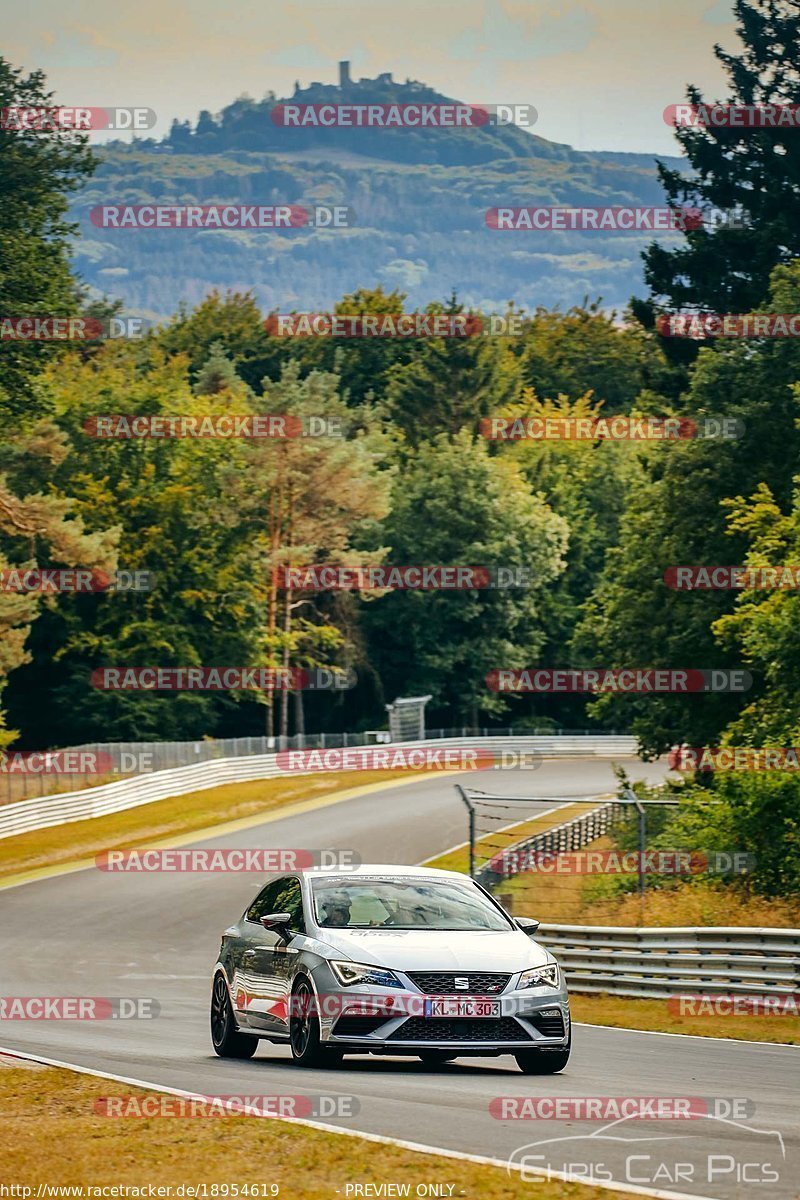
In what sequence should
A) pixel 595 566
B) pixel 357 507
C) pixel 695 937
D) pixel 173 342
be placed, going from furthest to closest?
pixel 173 342
pixel 595 566
pixel 357 507
pixel 695 937

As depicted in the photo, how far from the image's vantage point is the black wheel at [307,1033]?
13438 millimetres

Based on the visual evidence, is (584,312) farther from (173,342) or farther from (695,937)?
(695,937)

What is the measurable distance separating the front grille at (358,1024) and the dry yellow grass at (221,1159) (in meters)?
2.38

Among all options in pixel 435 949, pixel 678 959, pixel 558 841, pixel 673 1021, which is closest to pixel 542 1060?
pixel 435 949

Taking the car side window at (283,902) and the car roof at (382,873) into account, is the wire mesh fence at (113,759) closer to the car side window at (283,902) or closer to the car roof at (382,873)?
the car side window at (283,902)

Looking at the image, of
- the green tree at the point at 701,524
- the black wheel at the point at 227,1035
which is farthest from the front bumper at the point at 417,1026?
the green tree at the point at 701,524

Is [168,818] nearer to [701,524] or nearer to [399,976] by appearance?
[701,524]

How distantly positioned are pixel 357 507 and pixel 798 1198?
3000 inches

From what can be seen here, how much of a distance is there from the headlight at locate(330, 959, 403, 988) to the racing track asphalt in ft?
2.10

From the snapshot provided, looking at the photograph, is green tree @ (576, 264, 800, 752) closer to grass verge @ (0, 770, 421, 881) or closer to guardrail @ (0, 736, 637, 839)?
grass verge @ (0, 770, 421, 881)

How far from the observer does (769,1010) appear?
2053cm

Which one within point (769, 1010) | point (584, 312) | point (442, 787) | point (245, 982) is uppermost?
point (584, 312)

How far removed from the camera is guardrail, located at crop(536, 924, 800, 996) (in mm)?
20688

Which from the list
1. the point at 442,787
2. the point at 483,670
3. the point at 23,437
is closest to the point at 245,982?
the point at 442,787
